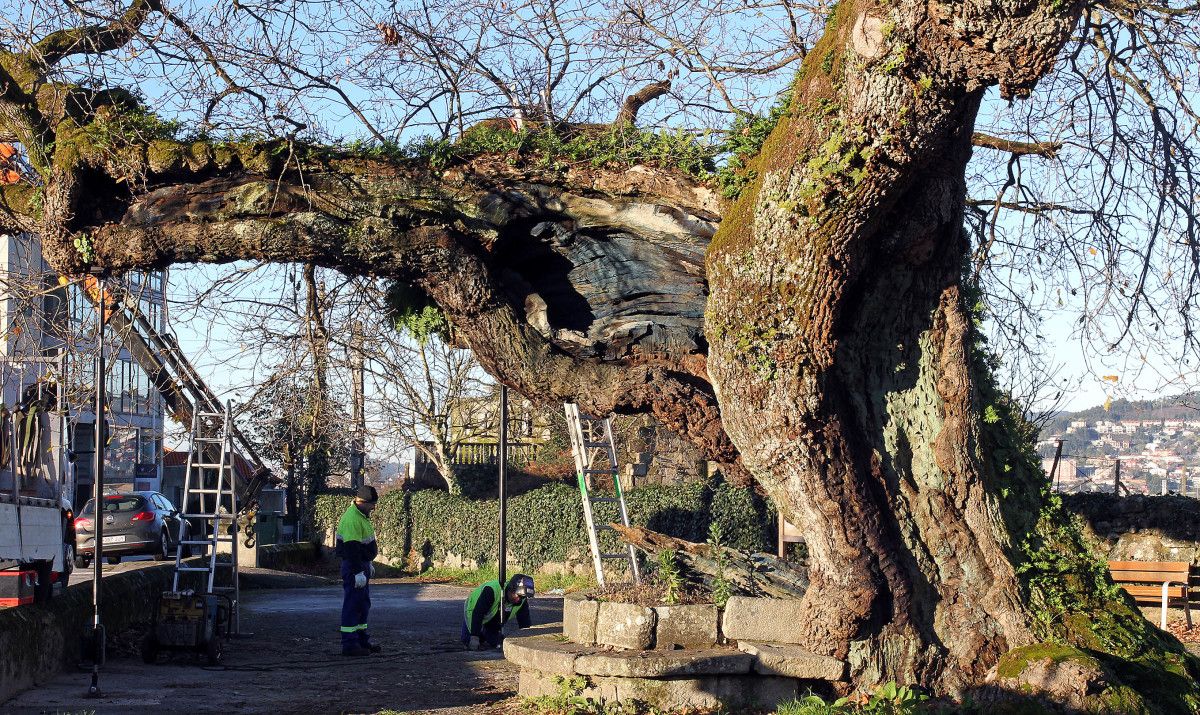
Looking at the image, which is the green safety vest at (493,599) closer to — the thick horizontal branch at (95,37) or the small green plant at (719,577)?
the small green plant at (719,577)

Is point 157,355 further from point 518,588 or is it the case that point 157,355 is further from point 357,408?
point 357,408

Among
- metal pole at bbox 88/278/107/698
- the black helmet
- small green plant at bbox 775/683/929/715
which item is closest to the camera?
small green plant at bbox 775/683/929/715

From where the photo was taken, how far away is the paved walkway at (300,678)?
29.8ft

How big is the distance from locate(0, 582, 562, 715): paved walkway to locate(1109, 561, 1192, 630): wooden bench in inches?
298

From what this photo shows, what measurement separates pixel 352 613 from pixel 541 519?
493 inches

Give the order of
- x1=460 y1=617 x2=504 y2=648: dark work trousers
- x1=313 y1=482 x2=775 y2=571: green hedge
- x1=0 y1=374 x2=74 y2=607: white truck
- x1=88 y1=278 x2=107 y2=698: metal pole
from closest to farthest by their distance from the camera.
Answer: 1. x1=88 y1=278 x2=107 y2=698: metal pole
2. x1=460 y1=617 x2=504 y2=648: dark work trousers
3. x1=0 y1=374 x2=74 y2=607: white truck
4. x1=313 y1=482 x2=775 y2=571: green hedge

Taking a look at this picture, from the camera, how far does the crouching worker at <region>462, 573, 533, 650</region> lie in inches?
516

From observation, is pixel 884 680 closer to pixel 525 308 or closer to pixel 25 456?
pixel 525 308

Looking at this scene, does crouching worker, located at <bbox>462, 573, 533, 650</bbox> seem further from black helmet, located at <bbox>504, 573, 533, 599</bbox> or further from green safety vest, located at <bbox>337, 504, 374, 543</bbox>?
green safety vest, located at <bbox>337, 504, 374, 543</bbox>

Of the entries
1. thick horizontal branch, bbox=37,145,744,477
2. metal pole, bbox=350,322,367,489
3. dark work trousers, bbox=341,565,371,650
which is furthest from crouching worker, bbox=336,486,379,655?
thick horizontal branch, bbox=37,145,744,477

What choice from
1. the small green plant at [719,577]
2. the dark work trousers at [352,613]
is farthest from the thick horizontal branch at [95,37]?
the dark work trousers at [352,613]

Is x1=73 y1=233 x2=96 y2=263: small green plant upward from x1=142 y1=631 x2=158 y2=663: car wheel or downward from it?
upward

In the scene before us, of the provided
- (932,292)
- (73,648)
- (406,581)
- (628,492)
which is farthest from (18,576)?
(406,581)

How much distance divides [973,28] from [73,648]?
31.6 feet
